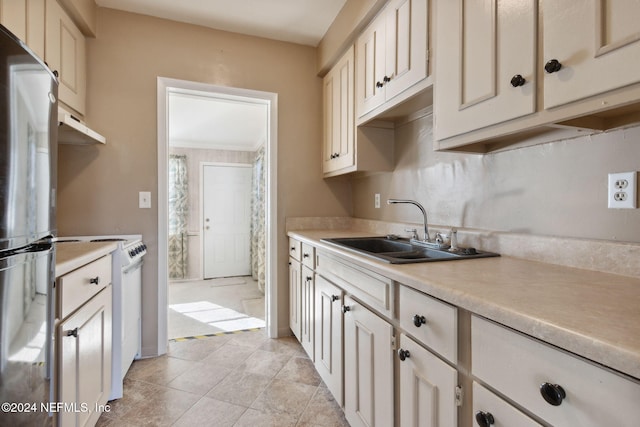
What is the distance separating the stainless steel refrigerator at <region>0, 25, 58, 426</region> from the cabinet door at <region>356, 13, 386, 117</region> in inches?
57.7

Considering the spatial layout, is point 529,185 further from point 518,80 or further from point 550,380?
point 550,380

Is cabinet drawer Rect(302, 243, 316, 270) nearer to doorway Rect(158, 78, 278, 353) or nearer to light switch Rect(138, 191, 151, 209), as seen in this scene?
doorway Rect(158, 78, 278, 353)

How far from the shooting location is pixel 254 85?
8.21 ft

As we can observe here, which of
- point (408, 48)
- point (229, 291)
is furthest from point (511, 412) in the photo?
point (229, 291)

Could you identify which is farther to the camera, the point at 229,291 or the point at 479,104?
the point at 229,291

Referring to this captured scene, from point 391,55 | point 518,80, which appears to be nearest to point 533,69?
point 518,80

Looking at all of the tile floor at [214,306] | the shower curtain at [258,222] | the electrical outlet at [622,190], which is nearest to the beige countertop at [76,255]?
the tile floor at [214,306]

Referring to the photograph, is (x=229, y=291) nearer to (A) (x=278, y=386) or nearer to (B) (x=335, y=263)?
(A) (x=278, y=386)

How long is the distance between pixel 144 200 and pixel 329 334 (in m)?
1.65

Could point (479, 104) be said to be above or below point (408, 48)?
below

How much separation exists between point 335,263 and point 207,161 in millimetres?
4038

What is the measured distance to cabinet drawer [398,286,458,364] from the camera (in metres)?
0.80

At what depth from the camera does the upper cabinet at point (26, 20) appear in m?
1.27

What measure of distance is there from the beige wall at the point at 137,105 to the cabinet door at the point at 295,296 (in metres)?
0.15
